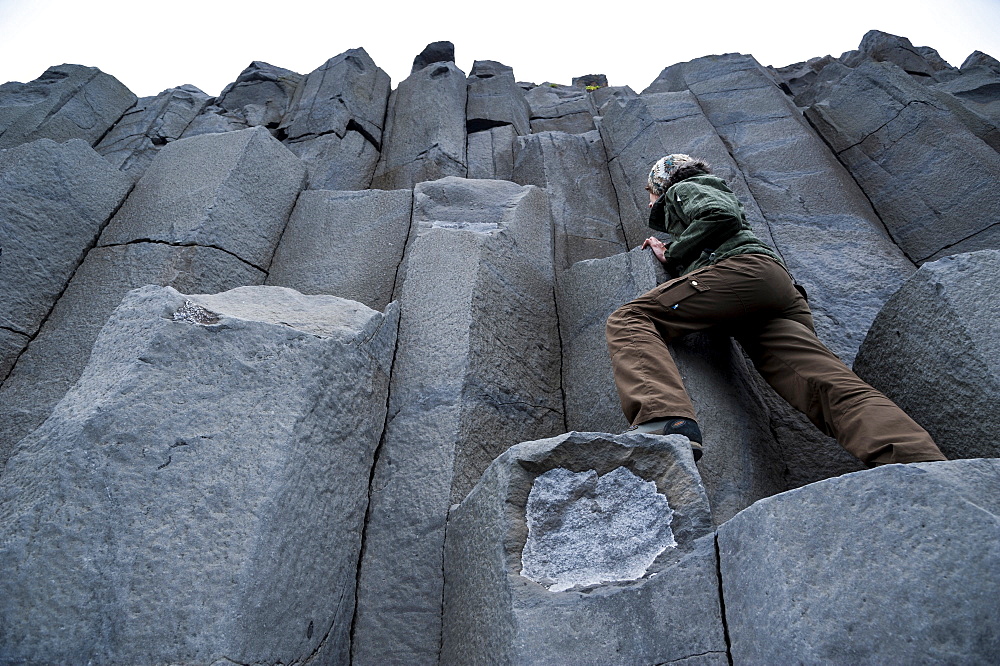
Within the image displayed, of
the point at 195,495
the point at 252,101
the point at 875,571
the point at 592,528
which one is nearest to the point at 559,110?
the point at 252,101

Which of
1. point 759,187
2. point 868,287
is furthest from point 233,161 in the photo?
point 868,287

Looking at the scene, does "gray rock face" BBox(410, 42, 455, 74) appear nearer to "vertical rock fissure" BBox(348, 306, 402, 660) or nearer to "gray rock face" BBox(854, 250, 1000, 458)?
"vertical rock fissure" BBox(348, 306, 402, 660)

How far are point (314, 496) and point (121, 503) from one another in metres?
0.58

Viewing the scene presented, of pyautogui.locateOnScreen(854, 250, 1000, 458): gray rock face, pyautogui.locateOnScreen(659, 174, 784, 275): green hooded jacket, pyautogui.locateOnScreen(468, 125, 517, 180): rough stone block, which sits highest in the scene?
pyautogui.locateOnScreen(468, 125, 517, 180): rough stone block

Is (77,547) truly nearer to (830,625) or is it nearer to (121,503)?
(121,503)

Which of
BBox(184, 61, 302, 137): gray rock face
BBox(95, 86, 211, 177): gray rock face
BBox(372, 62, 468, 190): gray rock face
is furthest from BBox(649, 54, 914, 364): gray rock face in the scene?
BBox(95, 86, 211, 177): gray rock face

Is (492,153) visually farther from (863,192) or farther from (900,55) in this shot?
(900,55)

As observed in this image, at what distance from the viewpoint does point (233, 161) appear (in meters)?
4.05

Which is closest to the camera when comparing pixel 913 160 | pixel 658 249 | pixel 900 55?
pixel 658 249

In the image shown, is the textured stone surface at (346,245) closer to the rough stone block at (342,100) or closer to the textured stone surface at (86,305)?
the textured stone surface at (86,305)

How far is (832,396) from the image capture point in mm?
2326

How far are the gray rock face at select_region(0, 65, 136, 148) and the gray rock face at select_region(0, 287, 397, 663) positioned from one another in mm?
4708

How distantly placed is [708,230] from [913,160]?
2723 mm

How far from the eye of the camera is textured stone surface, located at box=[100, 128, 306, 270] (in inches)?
145
